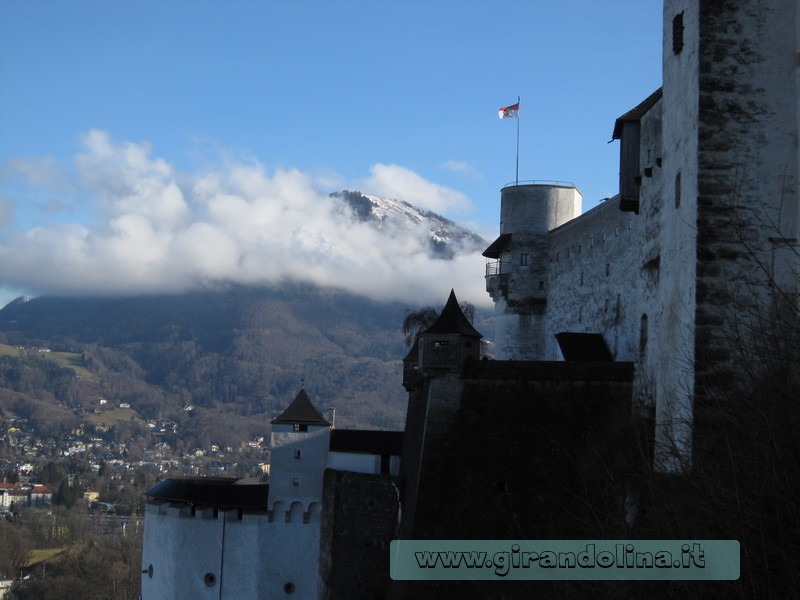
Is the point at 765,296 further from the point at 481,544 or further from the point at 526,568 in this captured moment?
the point at 481,544

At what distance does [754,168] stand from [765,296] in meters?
2.66

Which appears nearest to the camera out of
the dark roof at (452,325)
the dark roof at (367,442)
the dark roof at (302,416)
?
the dark roof at (452,325)

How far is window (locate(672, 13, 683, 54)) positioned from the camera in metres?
25.1

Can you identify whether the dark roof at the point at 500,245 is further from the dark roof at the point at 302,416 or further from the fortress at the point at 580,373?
the dark roof at the point at 302,416

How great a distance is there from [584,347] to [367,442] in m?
9.02

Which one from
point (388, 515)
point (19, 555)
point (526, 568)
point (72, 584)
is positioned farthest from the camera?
point (19, 555)

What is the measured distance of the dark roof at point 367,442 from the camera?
4131 centimetres

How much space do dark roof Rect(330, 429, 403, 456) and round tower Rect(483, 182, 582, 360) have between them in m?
7.86

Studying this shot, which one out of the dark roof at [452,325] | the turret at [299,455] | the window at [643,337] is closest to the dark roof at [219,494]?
the turret at [299,455]

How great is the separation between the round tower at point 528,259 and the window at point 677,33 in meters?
21.5

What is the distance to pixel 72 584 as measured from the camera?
11794 centimetres

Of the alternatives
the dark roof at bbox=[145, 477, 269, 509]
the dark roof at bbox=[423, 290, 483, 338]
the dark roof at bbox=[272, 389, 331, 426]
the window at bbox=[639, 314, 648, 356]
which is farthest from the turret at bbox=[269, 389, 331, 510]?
the window at bbox=[639, 314, 648, 356]

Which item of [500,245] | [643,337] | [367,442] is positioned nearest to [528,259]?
[500,245]

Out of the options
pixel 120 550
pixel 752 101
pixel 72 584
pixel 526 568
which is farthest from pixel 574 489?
pixel 120 550
